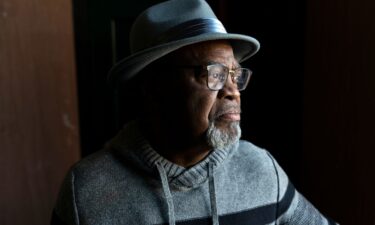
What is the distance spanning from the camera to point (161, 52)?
96 centimetres

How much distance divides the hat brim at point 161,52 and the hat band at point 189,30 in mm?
32

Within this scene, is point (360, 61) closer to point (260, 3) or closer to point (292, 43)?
point (292, 43)

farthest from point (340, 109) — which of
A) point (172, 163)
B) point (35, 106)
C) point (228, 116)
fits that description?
point (35, 106)

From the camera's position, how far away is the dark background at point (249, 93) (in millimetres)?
1254

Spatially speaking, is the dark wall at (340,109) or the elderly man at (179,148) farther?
the dark wall at (340,109)

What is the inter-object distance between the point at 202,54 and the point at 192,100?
0.39 ft

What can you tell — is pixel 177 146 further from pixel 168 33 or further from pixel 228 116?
pixel 168 33

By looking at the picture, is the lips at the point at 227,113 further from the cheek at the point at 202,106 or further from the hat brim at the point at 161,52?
the hat brim at the point at 161,52

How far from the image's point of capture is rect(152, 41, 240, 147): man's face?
3.26 ft

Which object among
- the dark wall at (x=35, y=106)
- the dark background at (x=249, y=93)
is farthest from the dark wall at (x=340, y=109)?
the dark wall at (x=35, y=106)

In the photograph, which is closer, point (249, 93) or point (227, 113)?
point (227, 113)

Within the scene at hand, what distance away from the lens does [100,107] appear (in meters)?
1.74

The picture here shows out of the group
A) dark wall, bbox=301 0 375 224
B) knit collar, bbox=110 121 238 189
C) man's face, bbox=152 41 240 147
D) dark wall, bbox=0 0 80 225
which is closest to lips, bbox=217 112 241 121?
man's face, bbox=152 41 240 147

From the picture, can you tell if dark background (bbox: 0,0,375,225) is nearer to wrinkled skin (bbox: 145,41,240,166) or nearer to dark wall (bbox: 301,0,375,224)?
dark wall (bbox: 301,0,375,224)
